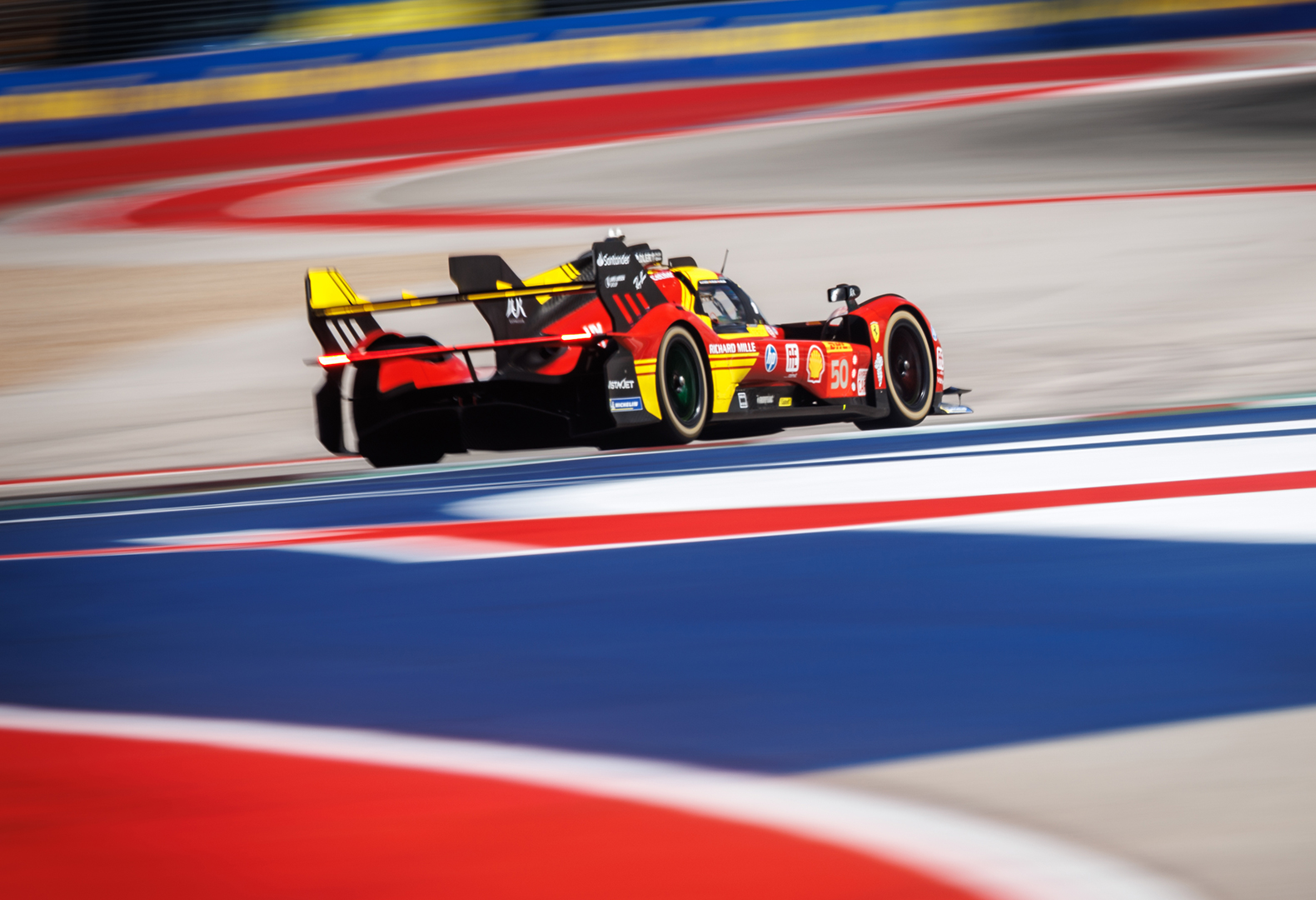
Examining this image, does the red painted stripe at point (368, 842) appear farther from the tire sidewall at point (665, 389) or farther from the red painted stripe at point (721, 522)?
the tire sidewall at point (665, 389)

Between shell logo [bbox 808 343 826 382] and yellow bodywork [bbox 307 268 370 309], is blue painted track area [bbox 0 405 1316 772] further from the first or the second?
shell logo [bbox 808 343 826 382]

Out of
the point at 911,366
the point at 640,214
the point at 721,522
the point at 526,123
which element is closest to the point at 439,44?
the point at 526,123

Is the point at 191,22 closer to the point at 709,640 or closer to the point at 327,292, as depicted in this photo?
the point at 327,292

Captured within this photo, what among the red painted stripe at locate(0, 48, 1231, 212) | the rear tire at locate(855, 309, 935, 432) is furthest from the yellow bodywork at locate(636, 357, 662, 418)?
the red painted stripe at locate(0, 48, 1231, 212)

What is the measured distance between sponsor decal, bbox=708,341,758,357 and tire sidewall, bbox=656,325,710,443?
10cm

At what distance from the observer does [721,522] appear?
604 cm

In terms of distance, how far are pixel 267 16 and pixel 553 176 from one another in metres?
12.3

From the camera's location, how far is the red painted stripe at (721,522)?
19.1 feet

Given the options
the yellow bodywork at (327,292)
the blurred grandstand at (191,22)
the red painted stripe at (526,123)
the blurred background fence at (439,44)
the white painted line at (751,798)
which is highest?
the blurred grandstand at (191,22)

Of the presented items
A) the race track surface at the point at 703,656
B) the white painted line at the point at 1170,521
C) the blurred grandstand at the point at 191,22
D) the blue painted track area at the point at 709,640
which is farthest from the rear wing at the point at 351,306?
the blurred grandstand at the point at 191,22

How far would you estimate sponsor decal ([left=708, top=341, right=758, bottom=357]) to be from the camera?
9930mm

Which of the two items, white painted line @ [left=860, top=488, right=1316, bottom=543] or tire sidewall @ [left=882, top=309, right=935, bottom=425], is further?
tire sidewall @ [left=882, top=309, right=935, bottom=425]

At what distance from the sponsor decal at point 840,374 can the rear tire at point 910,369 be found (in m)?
0.69

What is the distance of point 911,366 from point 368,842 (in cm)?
937
